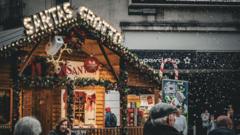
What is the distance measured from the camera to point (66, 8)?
45.7 feet

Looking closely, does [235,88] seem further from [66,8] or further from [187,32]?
[66,8]

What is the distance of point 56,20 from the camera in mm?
13789

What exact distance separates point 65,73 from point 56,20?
6.50ft

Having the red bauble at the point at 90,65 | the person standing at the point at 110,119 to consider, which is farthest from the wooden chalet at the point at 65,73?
the person standing at the point at 110,119

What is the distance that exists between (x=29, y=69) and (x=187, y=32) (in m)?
10.3

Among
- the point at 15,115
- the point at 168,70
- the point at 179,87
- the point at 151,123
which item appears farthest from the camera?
the point at 168,70

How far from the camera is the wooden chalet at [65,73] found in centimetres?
1360

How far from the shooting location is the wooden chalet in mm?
13602

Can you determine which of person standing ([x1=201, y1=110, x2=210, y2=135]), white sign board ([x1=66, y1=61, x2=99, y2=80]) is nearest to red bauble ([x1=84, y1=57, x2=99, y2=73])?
white sign board ([x1=66, y1=61, x2=99, y2=80])

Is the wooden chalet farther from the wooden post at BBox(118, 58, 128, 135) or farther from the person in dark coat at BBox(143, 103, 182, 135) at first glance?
the person in dark coat at BBox(143, 103, 182, 135)

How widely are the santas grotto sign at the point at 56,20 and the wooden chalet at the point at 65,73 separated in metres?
0.05

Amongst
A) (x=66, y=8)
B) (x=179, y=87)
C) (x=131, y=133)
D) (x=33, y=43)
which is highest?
(x=66, y=8)

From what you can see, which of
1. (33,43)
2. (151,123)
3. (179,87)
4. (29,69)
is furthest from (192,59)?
(151,123)

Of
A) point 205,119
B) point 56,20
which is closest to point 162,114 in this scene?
point 56,20
